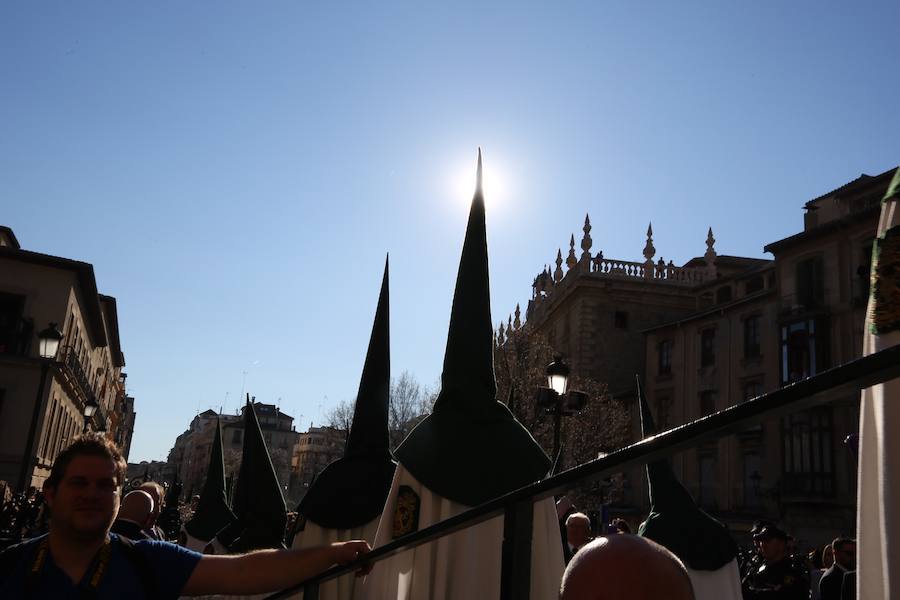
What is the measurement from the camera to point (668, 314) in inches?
1660

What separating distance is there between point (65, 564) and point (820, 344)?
97.3 feet

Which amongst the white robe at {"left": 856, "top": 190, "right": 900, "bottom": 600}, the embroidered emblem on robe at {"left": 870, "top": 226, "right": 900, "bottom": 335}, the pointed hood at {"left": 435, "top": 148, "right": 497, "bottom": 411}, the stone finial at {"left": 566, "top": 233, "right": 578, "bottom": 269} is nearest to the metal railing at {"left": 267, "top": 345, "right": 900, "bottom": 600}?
the white robe at {"left": 856, "top": 190, "right": 900, "bottom": 600}

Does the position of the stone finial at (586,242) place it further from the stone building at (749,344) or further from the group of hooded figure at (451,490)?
the group of hooded figure at (451,490)

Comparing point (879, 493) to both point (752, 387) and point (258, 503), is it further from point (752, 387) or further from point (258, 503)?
point (752, 387)

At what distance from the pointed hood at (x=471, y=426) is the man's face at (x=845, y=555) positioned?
4.04 metres

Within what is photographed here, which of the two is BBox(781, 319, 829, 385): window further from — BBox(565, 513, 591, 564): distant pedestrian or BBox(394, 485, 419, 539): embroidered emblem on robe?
BBox(394, 485, 419, 539): embroidered emblem on robe

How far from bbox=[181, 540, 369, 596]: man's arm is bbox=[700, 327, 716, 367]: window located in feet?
111

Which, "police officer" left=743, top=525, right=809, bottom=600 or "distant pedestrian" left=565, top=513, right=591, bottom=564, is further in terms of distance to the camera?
"distant pedestrian" left=565, top=513, right=591, bottom=564

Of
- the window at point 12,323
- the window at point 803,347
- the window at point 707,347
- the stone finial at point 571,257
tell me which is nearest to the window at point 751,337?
the window at point 707,347

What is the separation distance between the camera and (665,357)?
37.6 metres

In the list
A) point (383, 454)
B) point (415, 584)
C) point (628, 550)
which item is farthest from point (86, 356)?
point (628, 550)

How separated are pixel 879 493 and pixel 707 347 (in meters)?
34.4

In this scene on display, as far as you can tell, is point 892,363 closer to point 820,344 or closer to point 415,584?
point 415,584

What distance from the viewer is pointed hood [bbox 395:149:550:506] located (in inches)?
169
